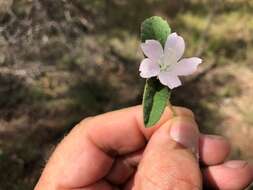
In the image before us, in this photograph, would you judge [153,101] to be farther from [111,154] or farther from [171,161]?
[111,154]

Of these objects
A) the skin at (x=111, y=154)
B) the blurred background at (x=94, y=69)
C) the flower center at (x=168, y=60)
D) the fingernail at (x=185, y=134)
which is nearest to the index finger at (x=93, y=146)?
the skin at (x=111, y=154)

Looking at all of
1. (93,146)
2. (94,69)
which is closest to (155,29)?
(93,146)

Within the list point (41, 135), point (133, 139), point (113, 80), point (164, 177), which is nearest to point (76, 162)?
point (133, 139)

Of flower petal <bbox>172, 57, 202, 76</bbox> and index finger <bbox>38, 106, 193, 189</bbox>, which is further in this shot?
index finger <bbox>38, 106, 193, 189</bbox>

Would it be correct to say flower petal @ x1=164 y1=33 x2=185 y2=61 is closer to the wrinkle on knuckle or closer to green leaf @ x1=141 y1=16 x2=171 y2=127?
green leaf @ x1=141 y1=16 x2=171 y2=127

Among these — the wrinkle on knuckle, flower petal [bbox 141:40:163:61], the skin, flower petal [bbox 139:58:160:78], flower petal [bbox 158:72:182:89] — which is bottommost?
the skin

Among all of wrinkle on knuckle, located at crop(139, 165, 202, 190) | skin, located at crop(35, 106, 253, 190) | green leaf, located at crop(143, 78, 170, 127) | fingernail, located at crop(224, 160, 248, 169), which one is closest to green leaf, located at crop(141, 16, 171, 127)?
green leaf, located at crop(143, 78, 170, 127)

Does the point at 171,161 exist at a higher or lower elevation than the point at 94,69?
higher
